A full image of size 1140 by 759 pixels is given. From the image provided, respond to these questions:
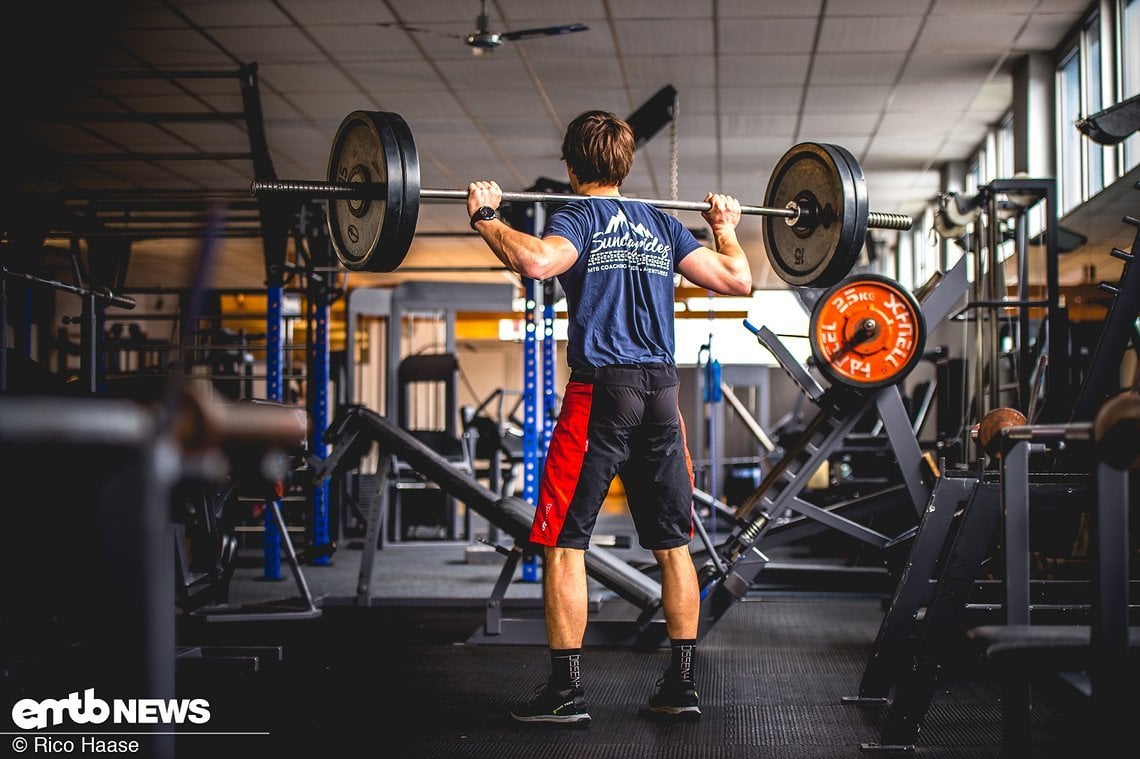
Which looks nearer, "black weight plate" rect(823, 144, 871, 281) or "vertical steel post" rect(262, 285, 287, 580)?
"black weight plate" rect(823, 144, 871, 281)

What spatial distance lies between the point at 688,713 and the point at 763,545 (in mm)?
1154

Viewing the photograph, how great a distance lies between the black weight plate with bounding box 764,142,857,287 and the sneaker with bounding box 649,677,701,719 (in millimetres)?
1057

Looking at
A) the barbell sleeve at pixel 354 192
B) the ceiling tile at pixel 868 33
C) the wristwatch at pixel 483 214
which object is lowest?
the wristwatch at pixel 483 214

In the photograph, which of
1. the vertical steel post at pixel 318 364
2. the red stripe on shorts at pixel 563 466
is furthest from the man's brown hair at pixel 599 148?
the vertical steel post at pixel 318 364

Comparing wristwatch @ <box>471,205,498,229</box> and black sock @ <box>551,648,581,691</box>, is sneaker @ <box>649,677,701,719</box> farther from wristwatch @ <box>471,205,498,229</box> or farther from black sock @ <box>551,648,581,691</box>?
wristwatch @ <box>471,205,498,229</box>

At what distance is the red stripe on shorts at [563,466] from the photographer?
7.26 feet

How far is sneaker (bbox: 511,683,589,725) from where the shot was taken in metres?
2.20

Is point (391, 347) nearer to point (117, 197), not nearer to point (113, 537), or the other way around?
point (117, 197)

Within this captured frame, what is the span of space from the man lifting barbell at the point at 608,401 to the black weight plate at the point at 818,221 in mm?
284

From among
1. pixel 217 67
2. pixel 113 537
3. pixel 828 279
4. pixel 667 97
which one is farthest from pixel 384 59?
pixel 113 537

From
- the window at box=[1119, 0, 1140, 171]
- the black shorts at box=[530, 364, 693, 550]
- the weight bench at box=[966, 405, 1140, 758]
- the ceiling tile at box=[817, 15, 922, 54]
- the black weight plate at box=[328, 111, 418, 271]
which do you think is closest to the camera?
the weight bench at box=[966, 405, 1140, 758]

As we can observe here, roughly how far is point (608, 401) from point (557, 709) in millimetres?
686

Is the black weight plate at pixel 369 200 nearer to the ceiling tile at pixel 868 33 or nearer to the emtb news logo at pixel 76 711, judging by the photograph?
the emtb news logo at pixel 76 711

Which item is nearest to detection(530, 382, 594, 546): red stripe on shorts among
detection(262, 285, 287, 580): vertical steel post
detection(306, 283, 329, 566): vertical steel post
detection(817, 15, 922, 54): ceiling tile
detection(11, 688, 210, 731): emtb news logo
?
detection(11, 688, 210, 731): emtb news logo
